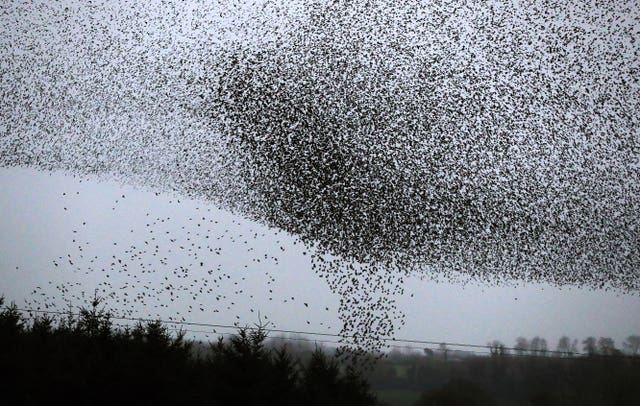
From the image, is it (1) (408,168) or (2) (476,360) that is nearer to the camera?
(1) (408,168)

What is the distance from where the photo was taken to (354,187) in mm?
22047

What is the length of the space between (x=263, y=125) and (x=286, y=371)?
8099 millimetres

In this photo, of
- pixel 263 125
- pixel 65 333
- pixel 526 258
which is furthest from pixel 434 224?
pixel 65 333

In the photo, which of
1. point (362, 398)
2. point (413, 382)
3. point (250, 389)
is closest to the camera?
point (250, 389)

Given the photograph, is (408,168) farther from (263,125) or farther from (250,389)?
(250,389)

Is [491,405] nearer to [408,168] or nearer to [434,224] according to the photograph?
[434,224]

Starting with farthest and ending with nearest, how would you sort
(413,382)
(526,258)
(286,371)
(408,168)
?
(413,382)
(526,258)
(408,168)
(286,371)

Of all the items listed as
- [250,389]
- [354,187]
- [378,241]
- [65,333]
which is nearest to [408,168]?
[354,187]

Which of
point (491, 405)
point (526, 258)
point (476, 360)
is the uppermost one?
point (526, 258)

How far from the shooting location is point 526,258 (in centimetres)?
2309

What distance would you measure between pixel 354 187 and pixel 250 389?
30.2 ft

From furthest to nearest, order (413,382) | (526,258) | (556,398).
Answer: (556,398) < (413,382) < (526,258)

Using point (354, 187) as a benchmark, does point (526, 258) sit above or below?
below

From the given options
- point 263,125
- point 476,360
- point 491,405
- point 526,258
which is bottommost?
point 491,405
